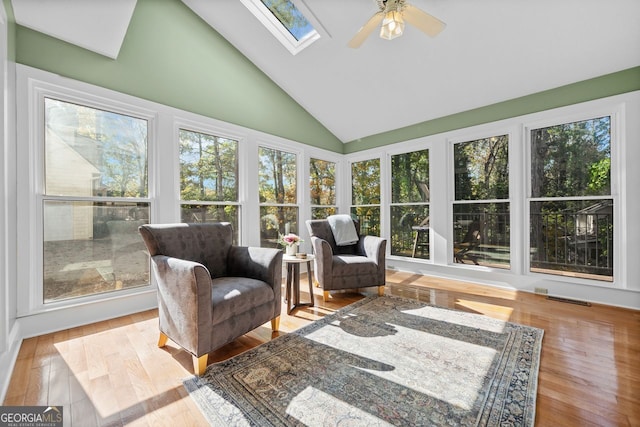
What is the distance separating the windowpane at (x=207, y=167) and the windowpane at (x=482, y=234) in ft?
11.0

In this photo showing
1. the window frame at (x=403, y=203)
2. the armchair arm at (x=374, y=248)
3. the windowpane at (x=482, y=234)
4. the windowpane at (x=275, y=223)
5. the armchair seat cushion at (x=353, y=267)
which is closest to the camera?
the armchair seat cushion at (x=353, y=267)

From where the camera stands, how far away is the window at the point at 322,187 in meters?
4.79

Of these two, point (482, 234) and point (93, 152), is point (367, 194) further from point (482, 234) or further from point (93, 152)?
point (93, 152)

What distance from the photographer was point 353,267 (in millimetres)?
3064

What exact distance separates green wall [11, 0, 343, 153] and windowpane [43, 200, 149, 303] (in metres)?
1.25

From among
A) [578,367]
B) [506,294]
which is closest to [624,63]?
[506,294]

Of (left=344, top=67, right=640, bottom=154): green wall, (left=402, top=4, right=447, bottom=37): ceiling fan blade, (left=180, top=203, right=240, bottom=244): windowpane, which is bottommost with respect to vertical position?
(left=180, top=203, right=240, bottom=244): windowpane

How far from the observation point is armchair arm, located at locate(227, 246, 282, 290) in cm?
220

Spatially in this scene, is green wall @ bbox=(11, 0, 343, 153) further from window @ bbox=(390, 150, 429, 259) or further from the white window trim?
the white window trim

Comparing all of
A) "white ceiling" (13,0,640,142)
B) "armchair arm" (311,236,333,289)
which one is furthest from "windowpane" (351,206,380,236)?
"armchair arm" (311,236,333,289)

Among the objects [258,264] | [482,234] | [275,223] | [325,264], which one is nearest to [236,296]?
[258,264]

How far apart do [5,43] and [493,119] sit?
4830mm

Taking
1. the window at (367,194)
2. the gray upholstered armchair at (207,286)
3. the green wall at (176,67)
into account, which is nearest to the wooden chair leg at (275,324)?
the gray upholstered armchair at (207,286)

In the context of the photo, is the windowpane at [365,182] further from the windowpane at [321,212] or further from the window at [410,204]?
the windowpane at [321,212]
